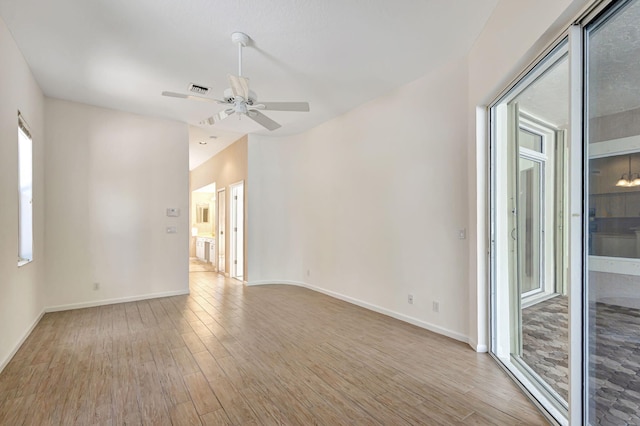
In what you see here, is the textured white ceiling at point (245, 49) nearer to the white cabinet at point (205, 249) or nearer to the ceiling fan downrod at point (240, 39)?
the ceiling fan downrod at point (240, 39)

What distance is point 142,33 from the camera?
283 cm

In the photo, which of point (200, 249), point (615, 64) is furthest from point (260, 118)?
point (200, 249)

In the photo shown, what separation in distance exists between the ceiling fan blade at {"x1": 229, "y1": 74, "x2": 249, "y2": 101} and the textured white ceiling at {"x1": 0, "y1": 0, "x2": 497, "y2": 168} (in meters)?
0.47

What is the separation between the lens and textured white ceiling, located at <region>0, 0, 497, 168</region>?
2.52m

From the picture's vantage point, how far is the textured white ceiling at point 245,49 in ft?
8.27

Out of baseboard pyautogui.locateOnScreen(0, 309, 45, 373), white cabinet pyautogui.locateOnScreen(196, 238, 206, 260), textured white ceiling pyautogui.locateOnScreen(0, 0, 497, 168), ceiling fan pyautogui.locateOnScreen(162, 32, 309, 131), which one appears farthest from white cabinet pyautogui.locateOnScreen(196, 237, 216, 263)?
ceiling fan pyautogui.locateOnScreen(162, 32, 309, 131)

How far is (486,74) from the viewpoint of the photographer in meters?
2.76

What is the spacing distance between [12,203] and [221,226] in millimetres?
4754

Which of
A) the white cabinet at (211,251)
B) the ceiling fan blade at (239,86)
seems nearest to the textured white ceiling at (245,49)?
the ceiling fan blade at (239,86)

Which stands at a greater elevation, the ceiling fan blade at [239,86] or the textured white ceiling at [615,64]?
the ceiling fan blade at [239,86]

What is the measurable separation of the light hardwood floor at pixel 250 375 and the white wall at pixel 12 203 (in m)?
0.26

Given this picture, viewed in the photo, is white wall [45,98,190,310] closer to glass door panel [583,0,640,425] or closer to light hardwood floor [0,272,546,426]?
light hardwood floor [0,272,546,426]

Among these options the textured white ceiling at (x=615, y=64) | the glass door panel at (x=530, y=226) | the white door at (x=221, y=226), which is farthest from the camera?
the white door at (x=221, y=226)

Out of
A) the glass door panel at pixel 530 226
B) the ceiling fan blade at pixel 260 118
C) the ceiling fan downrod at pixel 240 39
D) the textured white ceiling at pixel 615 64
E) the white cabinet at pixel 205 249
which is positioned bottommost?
the white cabinet at pixel 205 249
